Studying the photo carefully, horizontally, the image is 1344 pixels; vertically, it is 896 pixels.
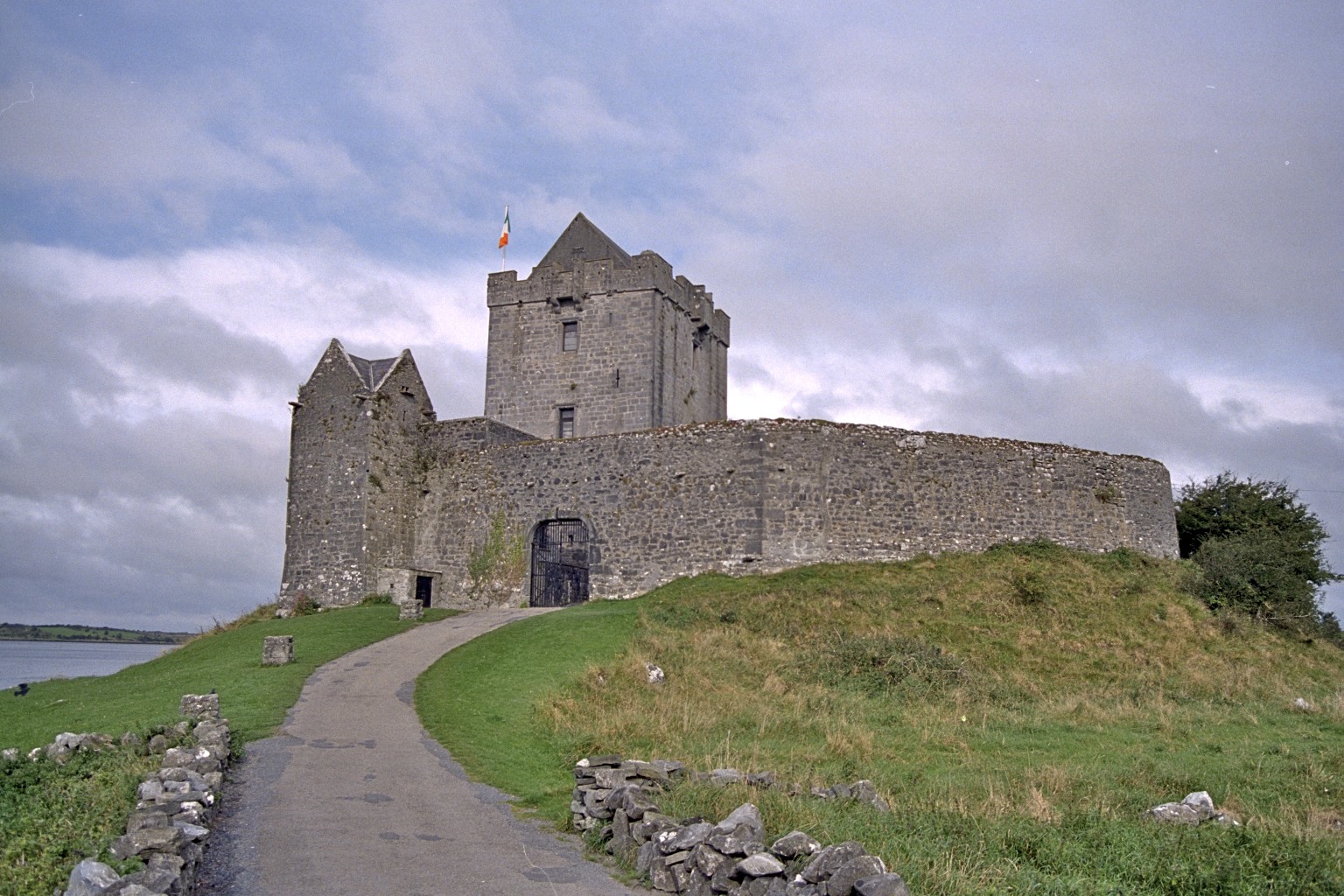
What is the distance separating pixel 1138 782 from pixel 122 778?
11855mm

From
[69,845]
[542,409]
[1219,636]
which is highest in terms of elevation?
[542,409]

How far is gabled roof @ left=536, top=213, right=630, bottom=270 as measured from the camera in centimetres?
4397

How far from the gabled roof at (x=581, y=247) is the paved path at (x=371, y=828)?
3029cm

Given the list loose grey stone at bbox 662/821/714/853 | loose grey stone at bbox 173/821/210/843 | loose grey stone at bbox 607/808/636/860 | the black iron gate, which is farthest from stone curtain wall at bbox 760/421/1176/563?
loose grey stone at bbox 173/821/210/843

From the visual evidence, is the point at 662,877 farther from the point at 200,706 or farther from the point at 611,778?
the point at 200,706

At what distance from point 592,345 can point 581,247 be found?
17.4 ft

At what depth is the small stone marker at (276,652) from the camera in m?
21.1

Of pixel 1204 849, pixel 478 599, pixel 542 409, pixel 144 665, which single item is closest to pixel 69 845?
pixel 1204 849

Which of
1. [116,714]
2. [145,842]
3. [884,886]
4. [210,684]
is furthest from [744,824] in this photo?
[210,684]

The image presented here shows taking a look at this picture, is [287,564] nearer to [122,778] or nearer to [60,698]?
[60,698]

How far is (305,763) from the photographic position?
1317 cm

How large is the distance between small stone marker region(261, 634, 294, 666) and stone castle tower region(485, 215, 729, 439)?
67.4ft

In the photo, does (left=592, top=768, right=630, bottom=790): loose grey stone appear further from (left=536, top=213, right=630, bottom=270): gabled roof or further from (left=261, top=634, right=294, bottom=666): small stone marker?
(left=536, top=213, right=630, bottom=270): gabled roof

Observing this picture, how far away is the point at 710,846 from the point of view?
29.8ft
